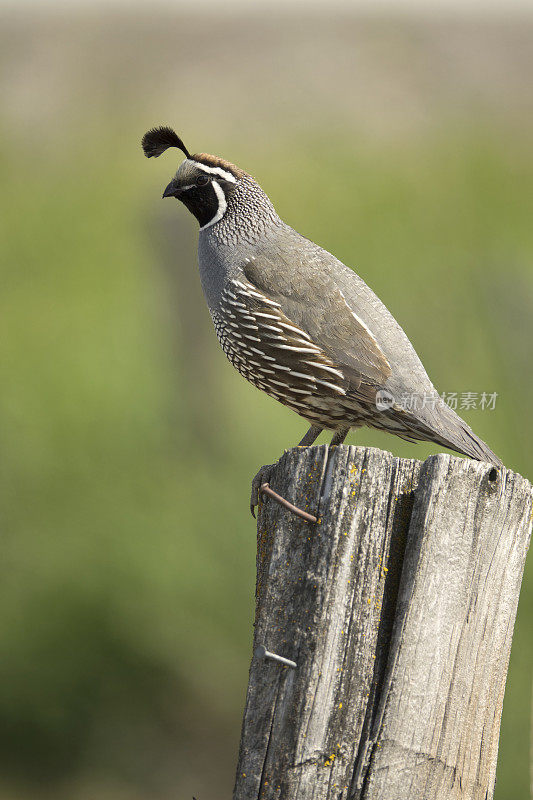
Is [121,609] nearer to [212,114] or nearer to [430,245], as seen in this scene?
[430,245]

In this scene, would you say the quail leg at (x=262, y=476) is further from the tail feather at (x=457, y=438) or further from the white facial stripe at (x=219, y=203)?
the white facial stripe at (x=219, y=203)

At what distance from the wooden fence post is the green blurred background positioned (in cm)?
367

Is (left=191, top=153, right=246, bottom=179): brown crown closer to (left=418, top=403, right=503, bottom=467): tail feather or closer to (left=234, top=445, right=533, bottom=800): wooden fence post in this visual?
(left=418, top=403, right=503, bottom=467): tail feather

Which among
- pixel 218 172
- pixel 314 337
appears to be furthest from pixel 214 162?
pixel 314 337

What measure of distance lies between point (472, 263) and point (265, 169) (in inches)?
77.8

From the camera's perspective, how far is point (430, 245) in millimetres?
6668

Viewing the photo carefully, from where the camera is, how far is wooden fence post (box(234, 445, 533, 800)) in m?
1.91

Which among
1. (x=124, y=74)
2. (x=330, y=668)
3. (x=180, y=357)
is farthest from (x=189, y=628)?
(x=124, y=74)

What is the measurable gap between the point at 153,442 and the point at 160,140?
2528 millimetres

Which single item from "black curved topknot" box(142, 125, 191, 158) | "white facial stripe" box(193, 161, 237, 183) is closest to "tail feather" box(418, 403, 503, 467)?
"white facial stripe" box(193, 161, 237, 183)

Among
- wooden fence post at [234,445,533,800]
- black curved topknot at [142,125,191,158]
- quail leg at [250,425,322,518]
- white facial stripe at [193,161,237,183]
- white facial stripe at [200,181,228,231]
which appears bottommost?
wooden fence post at [234,445,533,800]

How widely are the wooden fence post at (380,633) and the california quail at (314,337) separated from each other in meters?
1.14

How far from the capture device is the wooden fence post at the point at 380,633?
1906 millimetres

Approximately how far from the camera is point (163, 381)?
6.21 metres
